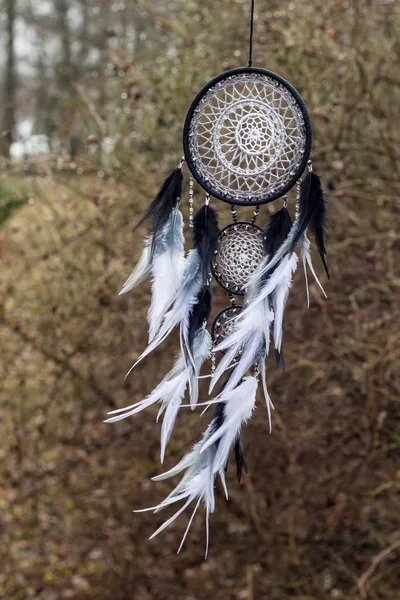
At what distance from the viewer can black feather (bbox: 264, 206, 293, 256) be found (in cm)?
177

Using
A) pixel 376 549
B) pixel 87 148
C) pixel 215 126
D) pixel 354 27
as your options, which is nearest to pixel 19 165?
pixel 87 148

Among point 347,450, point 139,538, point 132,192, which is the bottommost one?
point 139,538

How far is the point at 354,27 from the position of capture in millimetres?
3566

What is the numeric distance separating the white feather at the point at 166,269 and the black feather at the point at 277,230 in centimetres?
20

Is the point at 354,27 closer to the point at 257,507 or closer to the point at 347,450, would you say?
the point at 347,450

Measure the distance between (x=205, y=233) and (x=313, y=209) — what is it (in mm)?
272

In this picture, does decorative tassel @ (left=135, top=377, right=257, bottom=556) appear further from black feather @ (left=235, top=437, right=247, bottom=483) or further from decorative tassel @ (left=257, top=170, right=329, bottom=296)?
decorative tassel @ (left=257, top=170, right=329, bottom=296)

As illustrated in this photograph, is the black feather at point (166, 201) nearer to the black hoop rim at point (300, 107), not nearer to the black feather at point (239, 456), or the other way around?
the black hoop rim at point (300, 107)

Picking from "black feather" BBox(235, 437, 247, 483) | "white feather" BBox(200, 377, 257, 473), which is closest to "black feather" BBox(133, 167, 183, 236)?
"white feather" BBox(200, 377, 257, 473)

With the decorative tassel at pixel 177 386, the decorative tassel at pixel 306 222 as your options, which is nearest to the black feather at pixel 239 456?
the decorative tassel at pixel 177 386

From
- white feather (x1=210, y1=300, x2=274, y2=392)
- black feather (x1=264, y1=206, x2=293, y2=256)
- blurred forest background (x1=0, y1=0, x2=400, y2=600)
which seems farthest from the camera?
blurred forest background (x1=0, y1=0, x2=400, y2=600)

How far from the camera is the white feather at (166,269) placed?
1.72 metres

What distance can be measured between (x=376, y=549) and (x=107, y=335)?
5.52ft

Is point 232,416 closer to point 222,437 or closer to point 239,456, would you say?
point 222,437
